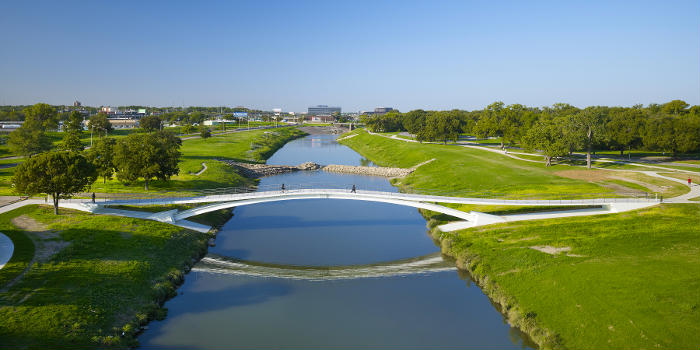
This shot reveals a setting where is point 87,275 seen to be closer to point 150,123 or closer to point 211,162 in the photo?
point 211,162

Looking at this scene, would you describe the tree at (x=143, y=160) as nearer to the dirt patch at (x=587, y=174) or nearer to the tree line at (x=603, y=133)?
the dirt patch at (x=587, y=174)

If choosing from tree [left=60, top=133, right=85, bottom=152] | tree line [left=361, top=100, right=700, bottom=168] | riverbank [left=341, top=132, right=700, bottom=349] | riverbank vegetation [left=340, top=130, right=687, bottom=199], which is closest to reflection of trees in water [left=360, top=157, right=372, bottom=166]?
riverbank vegetation [left=340, top=130, right=687, bottom=199]

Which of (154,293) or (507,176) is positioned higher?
(507,176)

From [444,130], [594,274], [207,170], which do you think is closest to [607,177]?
[594,274]

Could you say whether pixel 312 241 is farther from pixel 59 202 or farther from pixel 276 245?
pixel 59 202

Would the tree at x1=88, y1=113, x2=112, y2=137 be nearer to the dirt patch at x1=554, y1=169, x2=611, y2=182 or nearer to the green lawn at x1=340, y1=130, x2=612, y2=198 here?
the green lawn at x1=340, y1=130, x2=612, y2=198

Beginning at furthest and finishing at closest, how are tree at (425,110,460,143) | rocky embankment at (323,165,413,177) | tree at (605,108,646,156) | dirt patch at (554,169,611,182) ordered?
tree at (425,110,460,143), rocky embankment at (323,165,413,177), tree at (605,108,646,156), dirt patch at (554,169,611,182)

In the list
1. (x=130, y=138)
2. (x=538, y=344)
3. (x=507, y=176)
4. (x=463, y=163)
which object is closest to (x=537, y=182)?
(x=507, y=176)

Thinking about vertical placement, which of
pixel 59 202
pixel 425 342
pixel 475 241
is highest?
pixel 59 202
